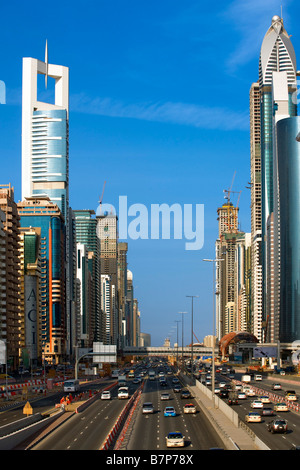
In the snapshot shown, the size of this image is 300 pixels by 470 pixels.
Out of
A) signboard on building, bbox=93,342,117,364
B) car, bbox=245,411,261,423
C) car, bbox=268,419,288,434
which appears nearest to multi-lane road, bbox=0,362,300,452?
car, bbox=268,419,288,434

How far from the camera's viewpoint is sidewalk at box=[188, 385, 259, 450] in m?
42.9

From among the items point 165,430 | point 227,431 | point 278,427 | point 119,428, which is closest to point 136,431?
point 165,430

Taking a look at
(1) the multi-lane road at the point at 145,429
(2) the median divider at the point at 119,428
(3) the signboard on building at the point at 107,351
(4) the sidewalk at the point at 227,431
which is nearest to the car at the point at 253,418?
(1) the multi-lane road at the point at 145,429

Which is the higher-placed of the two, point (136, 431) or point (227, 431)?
point (227, 431)

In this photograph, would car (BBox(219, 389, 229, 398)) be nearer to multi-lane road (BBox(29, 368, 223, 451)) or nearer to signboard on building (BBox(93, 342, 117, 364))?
multi-lane road (BBox(29, 368, 223, 451))

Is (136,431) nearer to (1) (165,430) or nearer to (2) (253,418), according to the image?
(1) (165,430)

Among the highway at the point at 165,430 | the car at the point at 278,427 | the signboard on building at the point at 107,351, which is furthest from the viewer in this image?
the signboard on building at the point at 107,351

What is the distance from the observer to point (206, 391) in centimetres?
9675

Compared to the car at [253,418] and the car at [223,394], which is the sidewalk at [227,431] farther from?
the car at [223,394]

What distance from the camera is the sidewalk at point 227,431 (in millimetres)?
42875

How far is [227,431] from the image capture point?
52.0 meters
